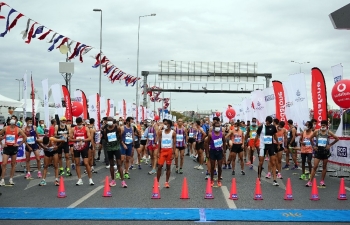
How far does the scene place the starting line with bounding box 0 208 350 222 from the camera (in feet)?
28.0

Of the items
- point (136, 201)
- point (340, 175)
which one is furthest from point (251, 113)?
point (136, 201)

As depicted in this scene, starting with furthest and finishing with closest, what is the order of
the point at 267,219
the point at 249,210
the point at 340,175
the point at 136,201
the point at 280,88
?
the point at 280,88
the point at 340,175
the point at 136,201
the point at 249,210
the point at 267,219

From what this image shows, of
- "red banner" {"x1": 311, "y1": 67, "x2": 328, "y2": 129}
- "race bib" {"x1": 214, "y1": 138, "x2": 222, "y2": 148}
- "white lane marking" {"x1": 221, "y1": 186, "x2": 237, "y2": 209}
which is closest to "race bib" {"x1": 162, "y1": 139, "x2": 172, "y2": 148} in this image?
"race bib" {"x1": 214, "y1": 138, "x2": 222, "y2": 148}

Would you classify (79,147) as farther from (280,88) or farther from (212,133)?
(280,88)

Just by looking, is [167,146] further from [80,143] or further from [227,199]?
[227,199]

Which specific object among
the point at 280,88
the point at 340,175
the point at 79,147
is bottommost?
the point at 340,175

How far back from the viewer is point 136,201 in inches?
412

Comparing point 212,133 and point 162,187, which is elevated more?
point 212,133

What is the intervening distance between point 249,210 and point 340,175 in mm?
8420

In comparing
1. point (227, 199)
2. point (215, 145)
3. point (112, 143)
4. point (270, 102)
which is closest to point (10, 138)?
point (112, 143)

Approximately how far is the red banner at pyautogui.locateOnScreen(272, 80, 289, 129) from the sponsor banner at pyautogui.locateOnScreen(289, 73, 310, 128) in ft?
5.83

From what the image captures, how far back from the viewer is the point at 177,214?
8.95m

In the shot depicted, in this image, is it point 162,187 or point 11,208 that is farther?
point 162,187

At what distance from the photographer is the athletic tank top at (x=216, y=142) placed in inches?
523
